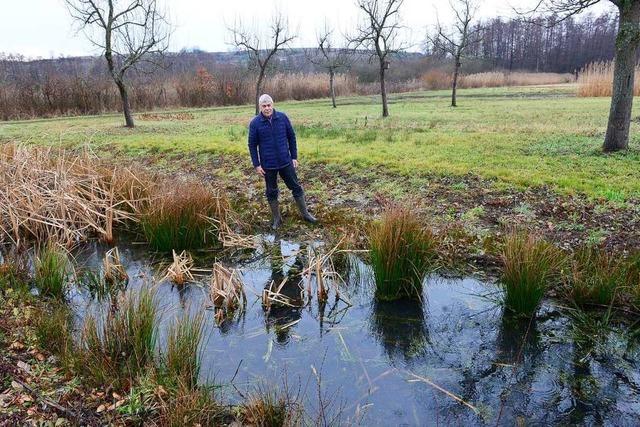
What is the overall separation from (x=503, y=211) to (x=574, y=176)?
6.46 ft

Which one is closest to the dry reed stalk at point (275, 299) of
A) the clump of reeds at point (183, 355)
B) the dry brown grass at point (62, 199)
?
the clump of reeds at point (183, 355)

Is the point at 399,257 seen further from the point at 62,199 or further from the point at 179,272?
the point at 62,199

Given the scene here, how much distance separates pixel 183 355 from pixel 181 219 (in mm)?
3249

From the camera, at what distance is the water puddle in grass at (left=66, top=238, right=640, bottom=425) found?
3.36 meters

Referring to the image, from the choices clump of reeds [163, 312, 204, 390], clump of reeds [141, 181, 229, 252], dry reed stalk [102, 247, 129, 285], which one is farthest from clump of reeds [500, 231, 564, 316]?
dry reed stalk [102, 247, 129, 285]

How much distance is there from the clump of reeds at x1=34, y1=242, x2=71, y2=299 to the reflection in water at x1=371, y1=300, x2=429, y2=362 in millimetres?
3382

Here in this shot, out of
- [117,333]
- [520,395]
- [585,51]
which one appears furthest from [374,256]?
[585,51]

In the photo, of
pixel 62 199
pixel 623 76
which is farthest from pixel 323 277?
pixel 623 76

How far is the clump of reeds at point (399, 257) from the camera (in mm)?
4945

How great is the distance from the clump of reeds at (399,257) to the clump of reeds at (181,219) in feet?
8.55

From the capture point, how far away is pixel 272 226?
23.9ft

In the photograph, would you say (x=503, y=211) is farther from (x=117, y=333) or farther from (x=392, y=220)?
(x=117, y=333)

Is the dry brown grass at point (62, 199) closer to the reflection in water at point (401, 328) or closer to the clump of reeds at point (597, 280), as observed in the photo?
the reflection in water at point (401, 328)

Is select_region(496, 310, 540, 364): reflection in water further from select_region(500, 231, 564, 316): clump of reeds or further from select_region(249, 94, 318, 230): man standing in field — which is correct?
select_region(249, 94, 318, 230): man standing in field
